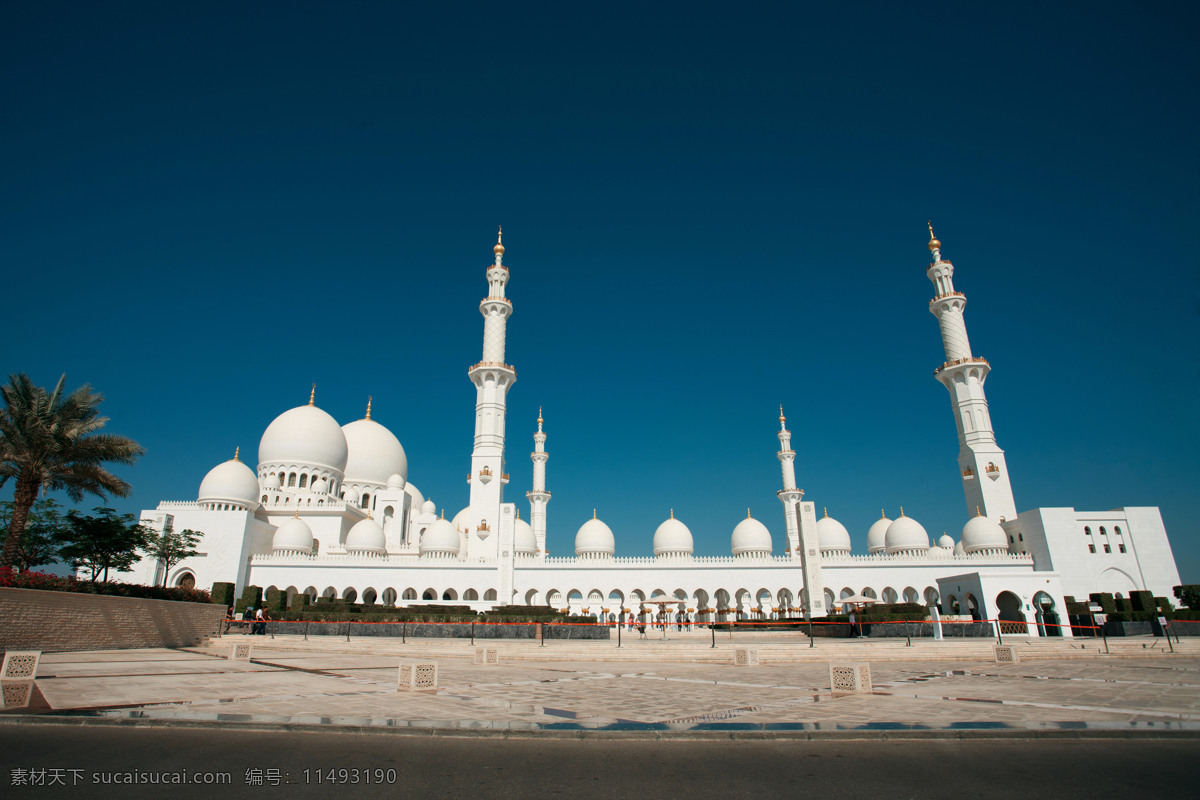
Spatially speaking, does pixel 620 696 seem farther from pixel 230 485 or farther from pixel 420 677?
pixel 230 485

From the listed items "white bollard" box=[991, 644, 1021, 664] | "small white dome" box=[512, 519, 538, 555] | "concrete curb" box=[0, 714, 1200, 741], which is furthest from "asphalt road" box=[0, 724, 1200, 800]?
"small white dome" box=[512, 519, 538, 555]

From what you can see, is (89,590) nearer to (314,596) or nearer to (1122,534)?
(314,596)

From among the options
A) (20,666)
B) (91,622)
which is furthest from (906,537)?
(20,666)

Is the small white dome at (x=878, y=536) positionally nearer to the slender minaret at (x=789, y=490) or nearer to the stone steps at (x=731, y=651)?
the slender minaret at (x=789, y=490)

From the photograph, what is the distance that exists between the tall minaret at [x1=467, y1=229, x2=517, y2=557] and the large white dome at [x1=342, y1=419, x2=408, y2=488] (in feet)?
41.0

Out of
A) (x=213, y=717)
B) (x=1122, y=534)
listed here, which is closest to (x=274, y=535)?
(x=213, y=717)

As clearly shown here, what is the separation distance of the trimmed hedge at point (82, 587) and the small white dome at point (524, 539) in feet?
71.1

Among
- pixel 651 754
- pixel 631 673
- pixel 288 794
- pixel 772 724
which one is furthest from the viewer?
pixel 631 673

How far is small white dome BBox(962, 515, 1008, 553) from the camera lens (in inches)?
1692

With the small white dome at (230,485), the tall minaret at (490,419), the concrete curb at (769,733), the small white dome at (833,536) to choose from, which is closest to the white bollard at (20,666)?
the concrete curb at (769,733)

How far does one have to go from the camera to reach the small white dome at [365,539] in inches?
1700

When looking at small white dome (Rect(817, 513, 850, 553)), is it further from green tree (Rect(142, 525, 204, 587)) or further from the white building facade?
green tree (Rect(142, 525, 204, 587))

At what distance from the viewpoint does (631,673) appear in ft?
43.9

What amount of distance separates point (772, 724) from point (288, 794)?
4444 mm
